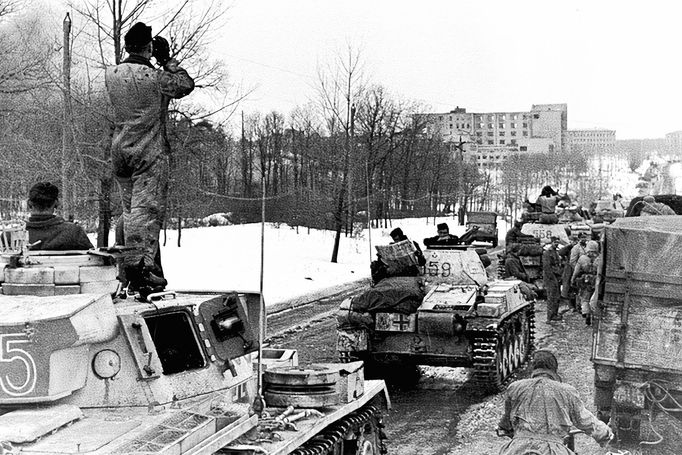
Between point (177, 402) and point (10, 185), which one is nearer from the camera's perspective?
point (177, 402)

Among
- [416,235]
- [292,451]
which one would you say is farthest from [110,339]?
[416,235]

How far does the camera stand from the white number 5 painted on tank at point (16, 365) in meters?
5.01

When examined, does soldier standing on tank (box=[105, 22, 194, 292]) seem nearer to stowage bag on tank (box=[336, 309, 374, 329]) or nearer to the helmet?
stowage bag on tank (box=[336, 309, 374, 329])

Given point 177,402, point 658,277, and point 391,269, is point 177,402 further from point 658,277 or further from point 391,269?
point 391,269

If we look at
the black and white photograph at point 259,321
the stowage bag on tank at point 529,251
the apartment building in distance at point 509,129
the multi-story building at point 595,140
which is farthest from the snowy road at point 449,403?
the multi-story building at point 595,140

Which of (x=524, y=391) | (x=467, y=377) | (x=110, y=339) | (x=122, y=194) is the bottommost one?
(x=467, y=377)

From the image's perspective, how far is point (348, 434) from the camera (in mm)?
7488

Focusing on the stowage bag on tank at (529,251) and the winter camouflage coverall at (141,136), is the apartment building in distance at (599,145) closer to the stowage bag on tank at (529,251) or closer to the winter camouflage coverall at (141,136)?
the stowage bag on tank at (529,251)

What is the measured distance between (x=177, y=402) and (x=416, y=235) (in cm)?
4420

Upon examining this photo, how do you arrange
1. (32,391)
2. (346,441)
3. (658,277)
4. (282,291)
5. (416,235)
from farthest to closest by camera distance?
(416,235), (282,291), (658,277), (346,441), (32,391)

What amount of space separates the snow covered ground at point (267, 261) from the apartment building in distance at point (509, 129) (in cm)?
7766

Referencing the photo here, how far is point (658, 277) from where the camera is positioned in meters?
9.00

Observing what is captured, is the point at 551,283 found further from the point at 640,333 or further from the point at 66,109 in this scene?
the point at 66,109

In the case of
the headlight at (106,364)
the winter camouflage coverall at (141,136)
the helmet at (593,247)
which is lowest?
the headlight at (106,364)
